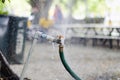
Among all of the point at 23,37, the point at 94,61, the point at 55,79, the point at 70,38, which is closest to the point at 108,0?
the point at 70,38

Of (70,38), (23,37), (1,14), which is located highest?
(1,14)

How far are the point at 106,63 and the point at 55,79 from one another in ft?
13.2

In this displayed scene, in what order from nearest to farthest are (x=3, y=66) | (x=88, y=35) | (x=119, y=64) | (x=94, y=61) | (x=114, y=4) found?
(x=3, y=66) → (x=119, y=64) → (x=94, y=61) → (x=88, y=35) → (x=114, y=4)

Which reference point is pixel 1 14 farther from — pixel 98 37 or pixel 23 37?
pixel 98 37

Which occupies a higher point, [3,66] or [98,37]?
[3,66]

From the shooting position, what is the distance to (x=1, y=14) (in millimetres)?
10344

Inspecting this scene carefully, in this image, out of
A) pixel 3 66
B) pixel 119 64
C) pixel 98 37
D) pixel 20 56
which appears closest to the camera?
pixel 3 66

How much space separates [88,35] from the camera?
69.9ft

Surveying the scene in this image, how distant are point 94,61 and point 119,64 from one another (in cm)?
119

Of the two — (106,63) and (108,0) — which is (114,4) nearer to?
(108,0)

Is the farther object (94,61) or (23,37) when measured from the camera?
(94,61)

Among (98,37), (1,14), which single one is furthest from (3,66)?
(98,37)

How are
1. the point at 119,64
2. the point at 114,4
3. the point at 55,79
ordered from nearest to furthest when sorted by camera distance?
the point at 55,79 → the point at 119,64 → the point at 114,4

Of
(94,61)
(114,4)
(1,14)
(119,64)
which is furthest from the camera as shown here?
(114,4)
